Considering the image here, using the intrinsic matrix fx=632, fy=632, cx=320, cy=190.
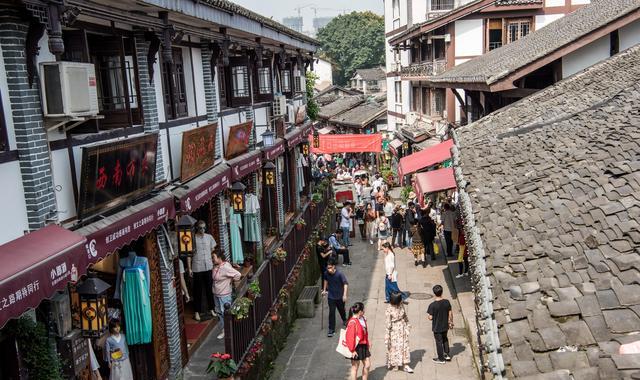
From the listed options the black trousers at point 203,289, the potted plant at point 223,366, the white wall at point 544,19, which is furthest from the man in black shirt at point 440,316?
the white wall at point 544,19

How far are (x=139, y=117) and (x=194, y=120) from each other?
3011 mm

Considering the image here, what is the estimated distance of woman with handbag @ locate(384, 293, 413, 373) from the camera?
12125mm

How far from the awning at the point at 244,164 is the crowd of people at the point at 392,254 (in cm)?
300

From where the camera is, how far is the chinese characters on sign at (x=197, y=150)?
12.2 m

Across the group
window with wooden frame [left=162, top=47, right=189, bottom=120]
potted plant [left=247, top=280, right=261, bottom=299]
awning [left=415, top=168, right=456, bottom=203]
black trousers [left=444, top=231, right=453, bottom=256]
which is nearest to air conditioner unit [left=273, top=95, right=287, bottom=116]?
awning [left=415, top=168, right=456, bottom=203]

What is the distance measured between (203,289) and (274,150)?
715 centimetres

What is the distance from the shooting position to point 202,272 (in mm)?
13352

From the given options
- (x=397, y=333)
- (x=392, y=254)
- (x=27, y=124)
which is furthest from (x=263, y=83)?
(x=27, y=124)

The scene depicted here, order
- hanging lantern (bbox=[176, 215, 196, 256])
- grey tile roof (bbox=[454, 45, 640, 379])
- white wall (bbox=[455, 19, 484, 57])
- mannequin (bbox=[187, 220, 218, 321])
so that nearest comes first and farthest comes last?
grey tile roof (bbox=[454, 45, 640, 379]) → hanging lantern (bbox=[176, 215, 196, 256]) → mannequin (bbox=[187, 220, 218, 321]) → white wall (bbox=[455, 19, 484, 57])

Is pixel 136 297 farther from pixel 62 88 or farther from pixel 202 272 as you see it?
pixel 62 88

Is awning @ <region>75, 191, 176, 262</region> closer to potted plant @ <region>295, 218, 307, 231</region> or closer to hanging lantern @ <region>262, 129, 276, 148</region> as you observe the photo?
hanging lantern @ <region>262, 129, 276, 148</region>

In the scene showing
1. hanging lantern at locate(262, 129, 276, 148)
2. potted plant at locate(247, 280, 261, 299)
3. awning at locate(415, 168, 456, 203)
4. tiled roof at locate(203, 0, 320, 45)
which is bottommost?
potted plant at locate(247, 280, 261, 299)

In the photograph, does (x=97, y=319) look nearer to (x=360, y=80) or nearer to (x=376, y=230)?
(x=376, y=230)

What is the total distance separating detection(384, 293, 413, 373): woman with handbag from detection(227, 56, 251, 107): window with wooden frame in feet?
25.0
